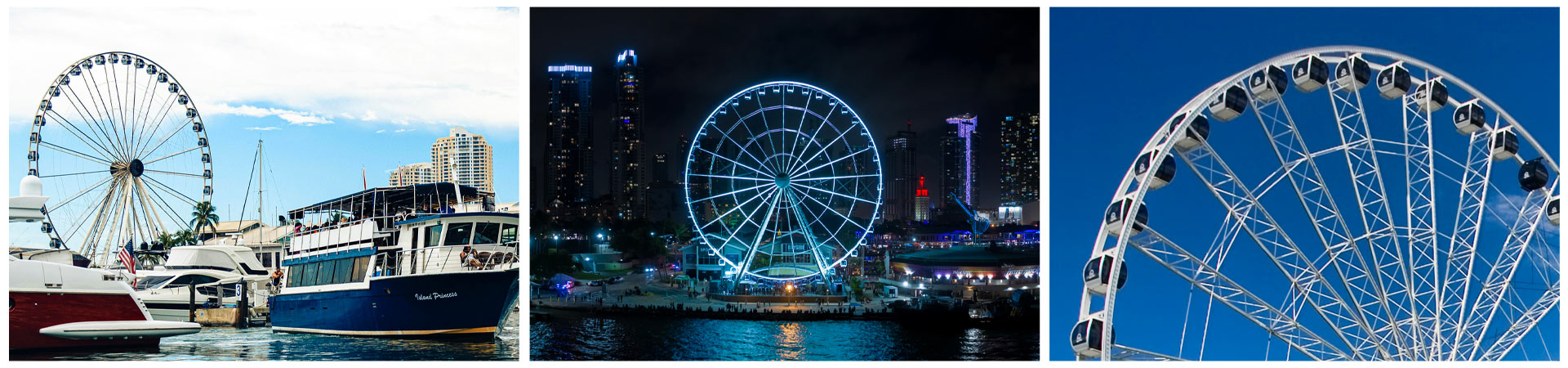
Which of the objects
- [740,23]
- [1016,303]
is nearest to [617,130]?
[740,23]

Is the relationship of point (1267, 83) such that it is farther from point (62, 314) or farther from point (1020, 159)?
point (1020, 159)

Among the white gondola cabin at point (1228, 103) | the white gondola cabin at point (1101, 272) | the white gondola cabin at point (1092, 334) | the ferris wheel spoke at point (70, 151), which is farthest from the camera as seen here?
the ferris wheel spoke at point (70, 151)

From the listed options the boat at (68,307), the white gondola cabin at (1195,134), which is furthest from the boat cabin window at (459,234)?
the white gondola cabin at (1195,134)

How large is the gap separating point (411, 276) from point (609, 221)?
14.6 meters

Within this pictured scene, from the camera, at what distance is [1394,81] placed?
1194 centimetres

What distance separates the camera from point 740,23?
88.9ft

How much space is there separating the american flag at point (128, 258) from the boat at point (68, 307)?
0.46 m

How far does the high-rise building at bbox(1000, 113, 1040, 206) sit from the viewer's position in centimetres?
2697

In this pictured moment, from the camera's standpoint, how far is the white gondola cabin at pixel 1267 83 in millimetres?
11297

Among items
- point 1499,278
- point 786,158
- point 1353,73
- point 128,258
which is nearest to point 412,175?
point 128,258

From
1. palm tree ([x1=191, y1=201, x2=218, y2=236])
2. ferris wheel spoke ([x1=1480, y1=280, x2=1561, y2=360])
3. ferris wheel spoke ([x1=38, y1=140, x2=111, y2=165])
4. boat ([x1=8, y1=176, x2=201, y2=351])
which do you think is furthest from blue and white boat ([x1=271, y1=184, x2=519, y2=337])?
ferris wheel spoke ([x1=1480, y1=280, x2=1561, y2=360])

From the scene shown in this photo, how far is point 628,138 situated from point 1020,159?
36.2ft

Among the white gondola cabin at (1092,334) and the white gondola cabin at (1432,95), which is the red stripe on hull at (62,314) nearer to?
the white gondola cabin at (1092,334)

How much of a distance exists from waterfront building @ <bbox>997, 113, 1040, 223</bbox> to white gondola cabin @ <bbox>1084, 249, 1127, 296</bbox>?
15.9 meters
